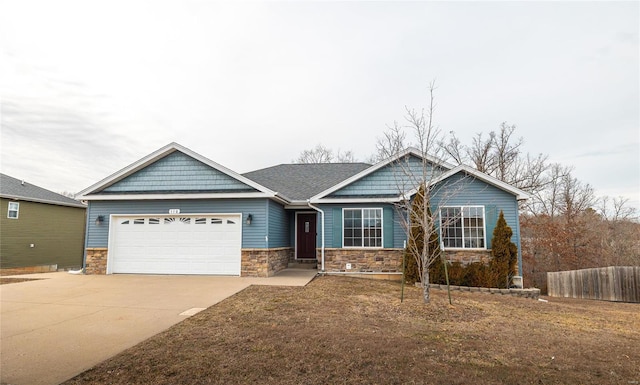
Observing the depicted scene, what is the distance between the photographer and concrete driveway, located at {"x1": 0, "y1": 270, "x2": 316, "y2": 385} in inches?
168

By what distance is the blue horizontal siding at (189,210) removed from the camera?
1178cm

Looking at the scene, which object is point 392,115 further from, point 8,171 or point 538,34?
point 8,171

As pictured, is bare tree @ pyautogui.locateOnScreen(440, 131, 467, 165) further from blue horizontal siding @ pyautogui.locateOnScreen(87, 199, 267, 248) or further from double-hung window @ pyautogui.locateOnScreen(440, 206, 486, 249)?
blue horizontal siding @ pyautogui.locateOnScreen(87, 199, 267, 248)

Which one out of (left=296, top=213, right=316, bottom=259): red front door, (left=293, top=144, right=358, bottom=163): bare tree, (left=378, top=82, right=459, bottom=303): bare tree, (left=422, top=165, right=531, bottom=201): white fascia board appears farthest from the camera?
(left=293, top=144, right=358, bottom=163): bare tree

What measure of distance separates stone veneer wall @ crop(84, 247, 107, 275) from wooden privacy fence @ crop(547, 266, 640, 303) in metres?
17.8

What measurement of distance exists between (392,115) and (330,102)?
11.4 ft

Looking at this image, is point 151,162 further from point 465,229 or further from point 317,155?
point 317,155

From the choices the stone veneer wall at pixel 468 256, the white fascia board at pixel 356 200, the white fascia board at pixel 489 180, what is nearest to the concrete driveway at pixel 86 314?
the white fascia board at pixel 356 200

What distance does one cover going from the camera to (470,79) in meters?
12.4

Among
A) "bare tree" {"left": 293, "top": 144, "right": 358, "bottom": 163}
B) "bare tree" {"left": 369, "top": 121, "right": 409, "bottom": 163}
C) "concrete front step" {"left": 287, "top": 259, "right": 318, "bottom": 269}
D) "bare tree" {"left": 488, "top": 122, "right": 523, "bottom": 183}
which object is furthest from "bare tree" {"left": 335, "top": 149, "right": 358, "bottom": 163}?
"bare tree" {"left": 369, "top": 121, "right": 409, "bottom": 163}

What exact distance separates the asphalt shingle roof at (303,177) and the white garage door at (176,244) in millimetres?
2991

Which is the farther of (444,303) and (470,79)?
(470,79)

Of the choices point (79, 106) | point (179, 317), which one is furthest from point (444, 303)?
point (79, 106)

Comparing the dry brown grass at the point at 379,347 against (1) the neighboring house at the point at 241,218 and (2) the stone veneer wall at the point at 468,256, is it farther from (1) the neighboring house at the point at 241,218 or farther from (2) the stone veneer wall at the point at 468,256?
(1) the neighboring house at the point at 241,218
